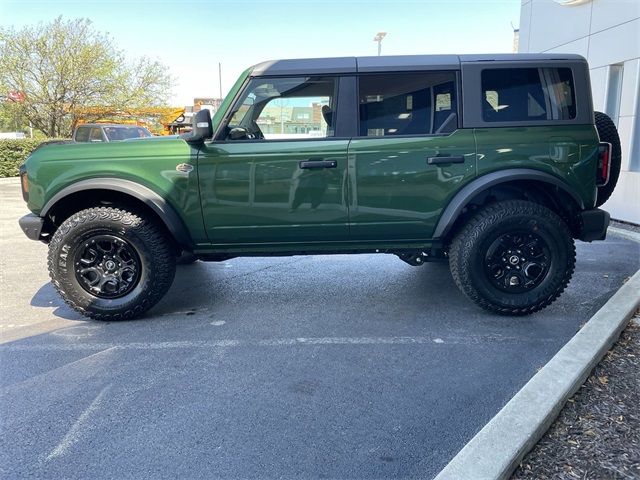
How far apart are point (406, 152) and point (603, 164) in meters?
1.68

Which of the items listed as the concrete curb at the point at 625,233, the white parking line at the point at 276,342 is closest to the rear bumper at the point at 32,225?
the white parking line at the point at 276,342

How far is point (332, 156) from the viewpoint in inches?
154

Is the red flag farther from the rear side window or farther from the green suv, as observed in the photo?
the rear side window

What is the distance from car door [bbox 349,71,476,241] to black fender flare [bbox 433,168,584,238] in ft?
0.21

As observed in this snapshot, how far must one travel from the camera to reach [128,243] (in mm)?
3980

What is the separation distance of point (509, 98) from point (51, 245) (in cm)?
386

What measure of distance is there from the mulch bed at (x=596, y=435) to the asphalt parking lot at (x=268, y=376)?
38cm

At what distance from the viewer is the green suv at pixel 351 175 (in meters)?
3.91

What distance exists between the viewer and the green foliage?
17047mm

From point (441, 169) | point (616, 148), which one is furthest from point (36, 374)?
point (616, 148)

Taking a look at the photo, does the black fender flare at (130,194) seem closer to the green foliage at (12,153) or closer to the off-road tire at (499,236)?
the off-road tire at (499,236)

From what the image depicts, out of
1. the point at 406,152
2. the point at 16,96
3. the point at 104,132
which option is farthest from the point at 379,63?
the point at 16,96

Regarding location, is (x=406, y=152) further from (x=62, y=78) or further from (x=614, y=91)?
(x=62, y=78)

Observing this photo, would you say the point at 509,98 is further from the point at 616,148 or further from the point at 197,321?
the point at 197,321
